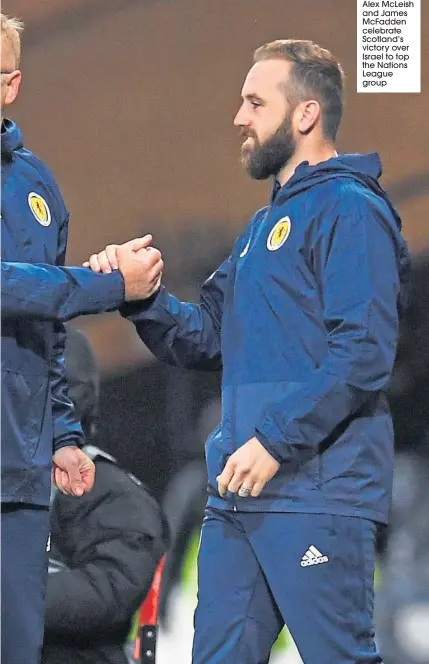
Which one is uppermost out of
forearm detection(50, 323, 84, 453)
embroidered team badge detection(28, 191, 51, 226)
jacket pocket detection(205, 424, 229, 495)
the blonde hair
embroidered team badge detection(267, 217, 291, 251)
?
the blonde hair

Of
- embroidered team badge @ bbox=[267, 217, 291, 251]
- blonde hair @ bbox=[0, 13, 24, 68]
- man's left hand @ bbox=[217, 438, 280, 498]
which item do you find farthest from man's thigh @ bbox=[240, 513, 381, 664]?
blonde hair @ bbox=[0, 13, 24, 68]

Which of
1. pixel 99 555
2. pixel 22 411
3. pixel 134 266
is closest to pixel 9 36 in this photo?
pixel 134 266

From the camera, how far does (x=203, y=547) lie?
2203 mm

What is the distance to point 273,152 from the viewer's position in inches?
90.4

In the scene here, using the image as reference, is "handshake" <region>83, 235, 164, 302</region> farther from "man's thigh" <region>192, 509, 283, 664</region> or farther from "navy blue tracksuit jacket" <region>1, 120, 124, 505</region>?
"man's thigh" <region>192, 509, 283, 664</region>

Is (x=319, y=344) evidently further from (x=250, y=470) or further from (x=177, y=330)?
(x=177, y=330)

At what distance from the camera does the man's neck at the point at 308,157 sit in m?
2.30

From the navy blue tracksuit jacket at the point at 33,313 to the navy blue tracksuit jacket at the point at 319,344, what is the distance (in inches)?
12.0

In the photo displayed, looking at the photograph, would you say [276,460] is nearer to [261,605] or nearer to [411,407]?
[261,605]

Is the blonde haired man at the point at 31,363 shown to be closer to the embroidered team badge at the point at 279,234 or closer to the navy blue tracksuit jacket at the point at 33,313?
the navy blue tracksuit jacket at the point at 33,313

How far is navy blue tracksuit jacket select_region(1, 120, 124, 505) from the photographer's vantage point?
6.89 ft

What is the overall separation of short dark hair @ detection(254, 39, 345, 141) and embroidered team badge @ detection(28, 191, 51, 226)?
53 centimetres

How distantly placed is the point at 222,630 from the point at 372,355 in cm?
58

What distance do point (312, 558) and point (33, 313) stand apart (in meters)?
0.68
